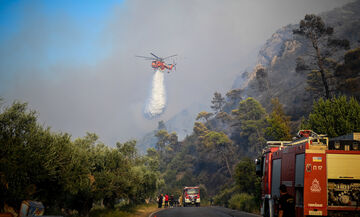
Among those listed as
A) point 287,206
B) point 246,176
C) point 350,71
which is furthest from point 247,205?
point 350,71

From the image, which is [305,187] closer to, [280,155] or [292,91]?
[280,155]

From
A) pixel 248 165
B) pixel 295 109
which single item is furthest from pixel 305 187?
pixel 295 109

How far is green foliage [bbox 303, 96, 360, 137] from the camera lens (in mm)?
32053

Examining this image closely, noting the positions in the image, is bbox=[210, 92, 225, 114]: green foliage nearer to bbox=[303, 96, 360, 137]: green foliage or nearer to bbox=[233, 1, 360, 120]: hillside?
bbox=[233, 1, 360, 120]: hillside

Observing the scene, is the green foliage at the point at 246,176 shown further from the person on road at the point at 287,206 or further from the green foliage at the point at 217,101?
the green foliage at the point at 217,101

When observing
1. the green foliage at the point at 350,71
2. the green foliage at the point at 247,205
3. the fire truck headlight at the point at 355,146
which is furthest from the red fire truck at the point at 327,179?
the green foliage at the point at 350,71

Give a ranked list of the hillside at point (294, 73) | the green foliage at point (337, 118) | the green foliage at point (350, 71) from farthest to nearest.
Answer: the hillside at point (294, 73), the green foliage at point (350, 71), the green foliage at point (337, 118)

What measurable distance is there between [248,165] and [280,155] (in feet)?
107

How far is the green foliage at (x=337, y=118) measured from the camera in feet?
105

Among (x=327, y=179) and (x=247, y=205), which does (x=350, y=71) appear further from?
(x=327, y=179)

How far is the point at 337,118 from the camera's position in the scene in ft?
110

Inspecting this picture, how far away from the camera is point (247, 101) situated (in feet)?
367

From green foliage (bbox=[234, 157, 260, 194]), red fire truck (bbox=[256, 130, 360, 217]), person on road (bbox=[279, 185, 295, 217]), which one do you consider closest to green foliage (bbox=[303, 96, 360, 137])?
green foliage (bbox=[234, 157, 260, 194])

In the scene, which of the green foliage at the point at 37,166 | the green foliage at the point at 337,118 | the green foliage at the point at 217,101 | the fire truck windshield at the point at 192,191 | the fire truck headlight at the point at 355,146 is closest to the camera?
the fire truck headlight at the point at 355,146
